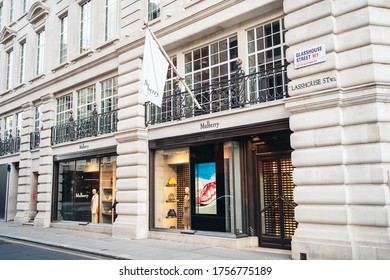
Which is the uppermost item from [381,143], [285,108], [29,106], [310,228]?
[29,106]

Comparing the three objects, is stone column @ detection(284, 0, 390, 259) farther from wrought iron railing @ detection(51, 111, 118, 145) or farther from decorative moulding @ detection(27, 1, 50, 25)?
decorative moulding @ detection(27, 1, 50, 25)

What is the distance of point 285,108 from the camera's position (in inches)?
412

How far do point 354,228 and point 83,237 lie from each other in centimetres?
1070

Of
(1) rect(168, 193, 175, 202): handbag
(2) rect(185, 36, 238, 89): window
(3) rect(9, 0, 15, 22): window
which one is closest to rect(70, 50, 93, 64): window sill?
(2) rect(185, 36, 238, 89): window

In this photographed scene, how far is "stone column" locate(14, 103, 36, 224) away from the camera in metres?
22.5

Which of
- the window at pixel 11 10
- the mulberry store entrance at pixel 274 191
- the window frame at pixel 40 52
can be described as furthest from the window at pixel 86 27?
the mulberry store entrance at pixel 274 191

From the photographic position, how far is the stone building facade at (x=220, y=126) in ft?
30.5

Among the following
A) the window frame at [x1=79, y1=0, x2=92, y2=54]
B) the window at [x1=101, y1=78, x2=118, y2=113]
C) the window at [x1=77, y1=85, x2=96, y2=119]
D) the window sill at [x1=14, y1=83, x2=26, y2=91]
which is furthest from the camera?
the window sill at [x1=14, y1=83, x2=26, y2=91]

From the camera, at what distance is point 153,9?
15.6 meters

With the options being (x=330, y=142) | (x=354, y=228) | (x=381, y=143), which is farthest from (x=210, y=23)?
(x=354, y=228)

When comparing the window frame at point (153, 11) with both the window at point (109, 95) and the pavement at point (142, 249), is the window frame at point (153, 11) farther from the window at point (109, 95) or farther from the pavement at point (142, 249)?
the pavement at point (142, 249)

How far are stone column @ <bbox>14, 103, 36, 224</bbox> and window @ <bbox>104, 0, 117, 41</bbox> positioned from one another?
26.2 ft

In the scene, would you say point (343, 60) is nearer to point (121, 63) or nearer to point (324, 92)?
point (324, 92)

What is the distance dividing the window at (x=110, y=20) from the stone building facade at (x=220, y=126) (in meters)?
0.09
